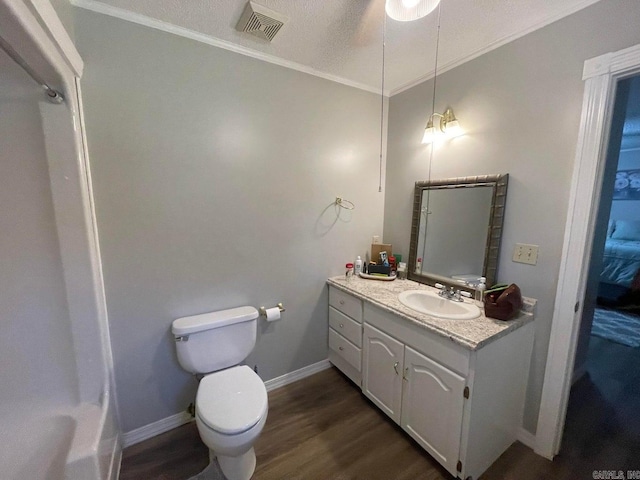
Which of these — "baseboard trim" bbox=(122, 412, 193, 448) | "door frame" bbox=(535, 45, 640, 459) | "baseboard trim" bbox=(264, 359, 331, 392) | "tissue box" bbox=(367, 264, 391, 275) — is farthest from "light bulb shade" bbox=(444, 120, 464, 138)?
"baseboard trim" bbox=(122, 412, 193, 448)

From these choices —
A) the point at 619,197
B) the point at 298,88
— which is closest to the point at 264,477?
the point at 298,88

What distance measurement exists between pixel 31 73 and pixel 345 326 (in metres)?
2.13

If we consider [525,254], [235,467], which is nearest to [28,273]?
[235,467]

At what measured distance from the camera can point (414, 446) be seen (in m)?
1.56

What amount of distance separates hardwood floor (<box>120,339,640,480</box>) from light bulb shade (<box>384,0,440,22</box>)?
224 cm

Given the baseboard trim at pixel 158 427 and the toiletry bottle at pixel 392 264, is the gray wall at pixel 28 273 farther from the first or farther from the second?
the toiletry bottle at pixel 392 264

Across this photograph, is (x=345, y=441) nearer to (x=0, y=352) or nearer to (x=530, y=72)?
(x=0, y=352)

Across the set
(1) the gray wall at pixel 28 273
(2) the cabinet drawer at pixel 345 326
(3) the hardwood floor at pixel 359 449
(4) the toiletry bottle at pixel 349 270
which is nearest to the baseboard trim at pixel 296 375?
(3) the hardwood floor at pixel 359 449

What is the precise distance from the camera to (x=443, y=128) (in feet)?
6.01

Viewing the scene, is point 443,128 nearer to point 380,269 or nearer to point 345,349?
point 380,269

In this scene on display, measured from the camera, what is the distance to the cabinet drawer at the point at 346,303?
1893 mm

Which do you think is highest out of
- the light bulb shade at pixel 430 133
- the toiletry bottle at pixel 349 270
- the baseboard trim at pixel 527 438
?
the light bulb shade at pixel 430 133

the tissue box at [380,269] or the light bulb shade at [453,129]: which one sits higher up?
the light bulb shade at [453,129]

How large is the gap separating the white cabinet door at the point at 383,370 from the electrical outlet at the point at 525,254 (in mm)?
871
